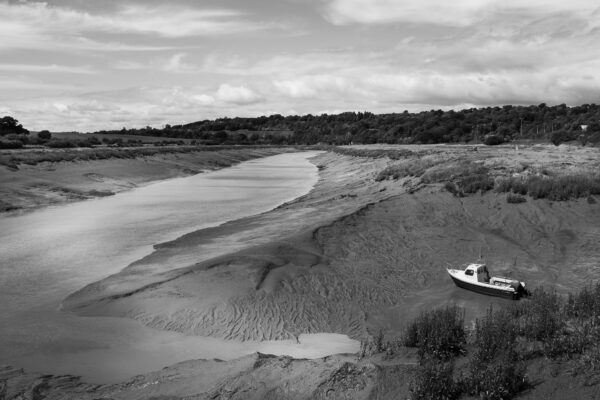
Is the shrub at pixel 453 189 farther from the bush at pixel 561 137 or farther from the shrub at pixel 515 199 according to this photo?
the bush at pixel 561 137

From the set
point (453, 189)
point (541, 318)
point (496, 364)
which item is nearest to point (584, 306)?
point (541, 318)

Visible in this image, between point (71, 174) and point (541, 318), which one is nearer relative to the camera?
point (541, 318)

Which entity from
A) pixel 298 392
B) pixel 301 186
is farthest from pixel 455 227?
pixel 301 186

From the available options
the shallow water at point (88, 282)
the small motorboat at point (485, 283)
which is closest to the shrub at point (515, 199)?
the small motorboat at point (485, 283)

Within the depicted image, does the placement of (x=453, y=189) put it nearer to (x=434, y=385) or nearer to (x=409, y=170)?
(x=409, y=170)

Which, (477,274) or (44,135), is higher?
(44,135)

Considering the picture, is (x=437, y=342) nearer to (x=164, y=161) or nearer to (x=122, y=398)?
(x=122, y=398)

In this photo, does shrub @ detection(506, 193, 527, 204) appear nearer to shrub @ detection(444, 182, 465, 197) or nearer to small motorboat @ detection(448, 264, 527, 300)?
shrub @ detection(444, 182, 465, 197)
